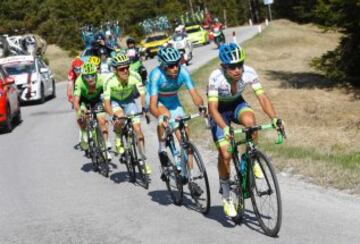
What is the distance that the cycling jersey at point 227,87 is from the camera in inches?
280

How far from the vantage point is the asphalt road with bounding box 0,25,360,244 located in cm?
711

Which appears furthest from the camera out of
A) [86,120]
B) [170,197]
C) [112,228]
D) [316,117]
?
[316,117]

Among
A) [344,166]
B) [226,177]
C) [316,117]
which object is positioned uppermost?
[226,177]

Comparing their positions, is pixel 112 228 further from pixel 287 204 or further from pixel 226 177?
pixel 287 204

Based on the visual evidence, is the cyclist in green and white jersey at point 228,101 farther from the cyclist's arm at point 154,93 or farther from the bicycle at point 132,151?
the bicycle at point 132,151

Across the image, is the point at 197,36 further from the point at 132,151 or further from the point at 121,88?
the point at 132,151

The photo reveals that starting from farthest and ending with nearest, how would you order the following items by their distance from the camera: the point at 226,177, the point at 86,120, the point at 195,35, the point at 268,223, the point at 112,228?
the point at 195,35, the point at 86,120, the point at 112,228, the point at 226,177, the point at 268,223

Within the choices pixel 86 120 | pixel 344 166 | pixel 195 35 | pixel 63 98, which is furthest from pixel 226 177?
pixel 195 35

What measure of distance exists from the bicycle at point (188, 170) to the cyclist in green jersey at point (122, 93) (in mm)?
1338

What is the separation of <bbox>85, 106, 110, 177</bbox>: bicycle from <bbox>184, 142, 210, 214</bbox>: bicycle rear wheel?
326cm

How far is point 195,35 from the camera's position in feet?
173

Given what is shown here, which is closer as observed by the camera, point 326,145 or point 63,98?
point 326,145

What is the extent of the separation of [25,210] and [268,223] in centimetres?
410

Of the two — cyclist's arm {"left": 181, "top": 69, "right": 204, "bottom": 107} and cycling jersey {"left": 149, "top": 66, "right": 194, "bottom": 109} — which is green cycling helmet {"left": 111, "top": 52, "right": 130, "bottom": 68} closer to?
cycling jersey {"left": 149, "top": 66, "right": 194, "bottom": 109}
